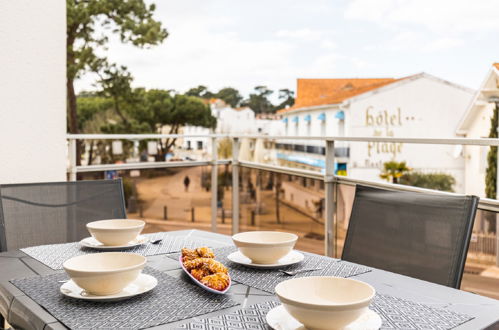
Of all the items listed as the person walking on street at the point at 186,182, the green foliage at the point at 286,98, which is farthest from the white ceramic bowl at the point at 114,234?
the green foliage at the point at 286,98

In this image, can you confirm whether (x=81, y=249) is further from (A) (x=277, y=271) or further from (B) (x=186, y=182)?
(B) (x=186, y=182)

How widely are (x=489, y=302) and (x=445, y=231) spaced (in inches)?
15.7

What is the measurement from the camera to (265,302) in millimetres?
922

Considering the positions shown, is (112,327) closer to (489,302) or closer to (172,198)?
(489,302)

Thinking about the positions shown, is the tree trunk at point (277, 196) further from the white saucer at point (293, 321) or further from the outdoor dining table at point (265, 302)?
the white saucer at point (293, 321)

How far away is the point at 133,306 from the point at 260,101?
78.1 ft

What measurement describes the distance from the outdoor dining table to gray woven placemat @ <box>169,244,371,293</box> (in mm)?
22

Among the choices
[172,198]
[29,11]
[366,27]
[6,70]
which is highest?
[366,27]

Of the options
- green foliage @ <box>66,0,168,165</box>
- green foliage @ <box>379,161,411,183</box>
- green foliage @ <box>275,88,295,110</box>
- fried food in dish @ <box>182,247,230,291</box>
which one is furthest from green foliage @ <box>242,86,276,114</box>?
fried food in dish @ <box>182,247,230,291</box>

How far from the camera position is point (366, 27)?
3100cm

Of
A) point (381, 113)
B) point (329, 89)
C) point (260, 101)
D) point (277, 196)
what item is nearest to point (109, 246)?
point (277, 196)

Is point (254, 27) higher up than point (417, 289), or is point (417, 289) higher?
point (254, 27)

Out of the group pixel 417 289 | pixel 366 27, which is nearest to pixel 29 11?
pixel 417 289

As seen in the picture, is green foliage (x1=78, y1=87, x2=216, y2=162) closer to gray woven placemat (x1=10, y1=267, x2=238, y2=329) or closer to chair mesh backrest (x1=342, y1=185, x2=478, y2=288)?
chair mesh backrest (x1=342, y1=185, x2=478, y2=288)
